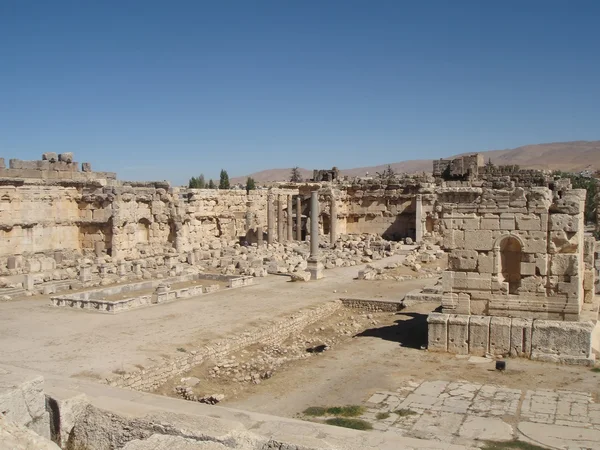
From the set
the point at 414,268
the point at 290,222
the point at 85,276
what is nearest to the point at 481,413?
the point at 85,276

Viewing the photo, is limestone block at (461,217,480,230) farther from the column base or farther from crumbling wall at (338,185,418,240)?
crumbling wall at (338,185,418,240)

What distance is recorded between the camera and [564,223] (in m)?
10.9

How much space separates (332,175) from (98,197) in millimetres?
18687

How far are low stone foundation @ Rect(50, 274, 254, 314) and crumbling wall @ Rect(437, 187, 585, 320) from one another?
825cm

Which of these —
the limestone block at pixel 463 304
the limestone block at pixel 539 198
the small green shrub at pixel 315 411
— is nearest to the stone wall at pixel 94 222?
the small green shrub at pixel 315 411

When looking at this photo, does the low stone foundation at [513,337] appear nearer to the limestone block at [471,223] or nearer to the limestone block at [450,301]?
the limestone block at [450,301]

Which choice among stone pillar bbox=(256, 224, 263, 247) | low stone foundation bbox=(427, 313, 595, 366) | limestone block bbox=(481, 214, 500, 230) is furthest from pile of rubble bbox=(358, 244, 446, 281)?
limestone block bbox=(481, 214, 500, 230)

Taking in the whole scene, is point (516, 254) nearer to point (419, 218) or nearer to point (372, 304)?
→ point (372, 304)

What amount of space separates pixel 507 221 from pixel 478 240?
651 millimetres

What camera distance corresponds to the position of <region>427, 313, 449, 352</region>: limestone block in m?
11.4

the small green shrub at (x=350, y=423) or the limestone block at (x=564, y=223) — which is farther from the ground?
the limestone block at (x=564, y=223)

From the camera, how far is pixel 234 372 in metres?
11.4

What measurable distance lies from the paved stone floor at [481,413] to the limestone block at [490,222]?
322cm

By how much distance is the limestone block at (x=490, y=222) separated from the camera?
37.2 feet
